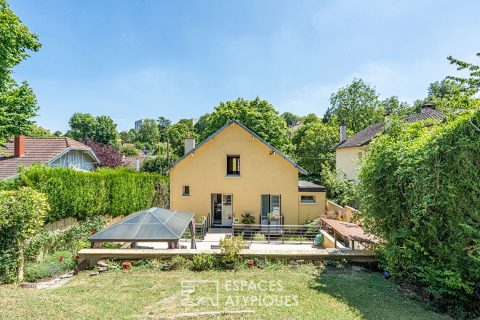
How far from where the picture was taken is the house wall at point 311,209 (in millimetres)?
16781

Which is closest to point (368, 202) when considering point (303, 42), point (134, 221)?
point (134, 221)

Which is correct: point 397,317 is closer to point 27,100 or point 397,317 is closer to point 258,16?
point 258,16

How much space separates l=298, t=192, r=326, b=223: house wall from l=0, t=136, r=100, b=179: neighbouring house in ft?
59.2

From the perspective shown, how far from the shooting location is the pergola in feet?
25.8

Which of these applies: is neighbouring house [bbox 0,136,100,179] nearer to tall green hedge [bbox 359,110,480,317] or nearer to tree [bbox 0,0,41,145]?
tree [bbox 0,0,41,145]

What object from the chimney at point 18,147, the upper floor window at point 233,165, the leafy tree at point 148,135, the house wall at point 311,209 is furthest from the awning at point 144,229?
the leafy tree at point 148,135

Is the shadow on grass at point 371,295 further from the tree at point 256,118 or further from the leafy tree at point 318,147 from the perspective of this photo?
the leafy tree at point 318,147

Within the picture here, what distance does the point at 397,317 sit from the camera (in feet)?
15.5

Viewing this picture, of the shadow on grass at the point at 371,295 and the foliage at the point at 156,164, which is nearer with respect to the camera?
the shadow on grass at the point at 371,295

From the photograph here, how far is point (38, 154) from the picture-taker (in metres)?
19.1

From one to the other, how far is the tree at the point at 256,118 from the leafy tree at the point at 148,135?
159ft

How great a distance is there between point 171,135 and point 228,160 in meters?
35.6

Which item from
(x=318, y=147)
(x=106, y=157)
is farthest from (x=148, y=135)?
(x=318, y=147)

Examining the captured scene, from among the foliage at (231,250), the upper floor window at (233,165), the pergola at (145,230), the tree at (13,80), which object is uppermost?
the tree at (13,80)
